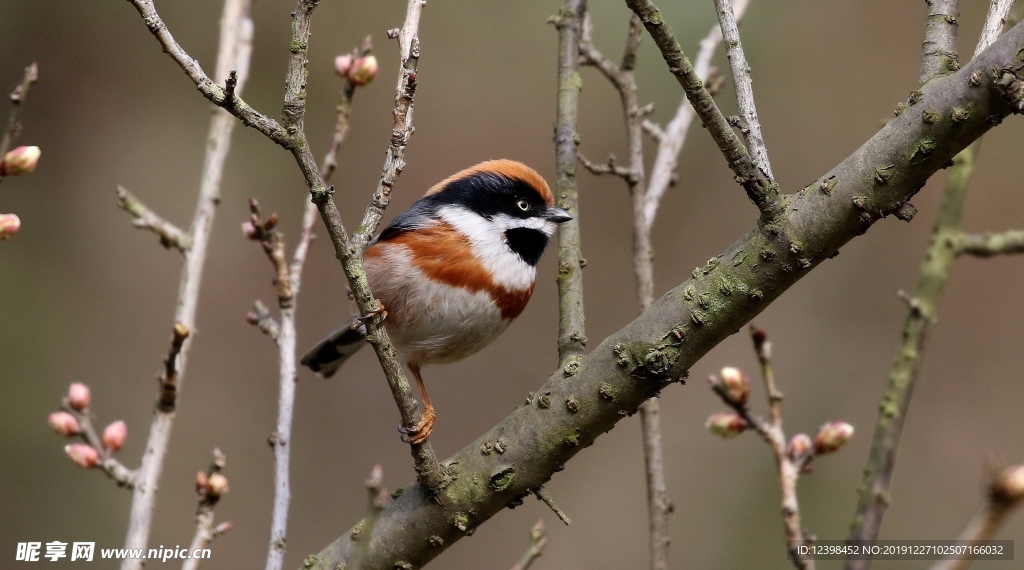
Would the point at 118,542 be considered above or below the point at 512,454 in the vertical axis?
above

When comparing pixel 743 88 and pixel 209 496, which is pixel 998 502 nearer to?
pixel 743 88

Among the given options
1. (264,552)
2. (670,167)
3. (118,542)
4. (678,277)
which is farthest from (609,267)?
(118,542)

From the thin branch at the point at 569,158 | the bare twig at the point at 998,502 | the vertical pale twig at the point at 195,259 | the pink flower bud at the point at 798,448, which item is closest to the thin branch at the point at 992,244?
the pink flower bud at the point at 798,448

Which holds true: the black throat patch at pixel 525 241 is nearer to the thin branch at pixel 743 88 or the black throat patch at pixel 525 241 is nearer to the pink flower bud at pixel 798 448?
the pink flower bud at pixel 798 448

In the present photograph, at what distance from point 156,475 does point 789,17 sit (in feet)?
20.5

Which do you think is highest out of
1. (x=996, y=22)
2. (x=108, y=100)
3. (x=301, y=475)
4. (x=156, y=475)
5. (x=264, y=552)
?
(x=108, y=100)

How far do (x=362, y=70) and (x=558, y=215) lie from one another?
1.05m

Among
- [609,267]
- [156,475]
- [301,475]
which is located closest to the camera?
[156,475]

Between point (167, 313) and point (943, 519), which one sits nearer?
point (943, 519)

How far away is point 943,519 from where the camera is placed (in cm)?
575

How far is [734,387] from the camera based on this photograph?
344 cm

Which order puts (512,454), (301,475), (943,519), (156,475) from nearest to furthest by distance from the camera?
(512,454) → (156,475) → (943,519) → (301,475)

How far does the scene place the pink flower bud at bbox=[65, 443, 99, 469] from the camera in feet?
10.6

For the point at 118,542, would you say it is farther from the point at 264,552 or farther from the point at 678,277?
the point at 678,277
